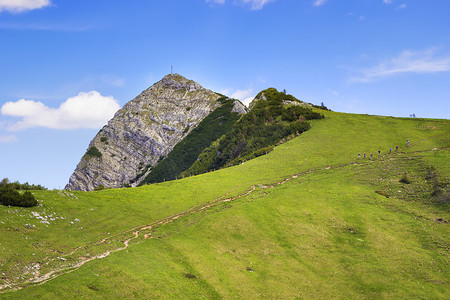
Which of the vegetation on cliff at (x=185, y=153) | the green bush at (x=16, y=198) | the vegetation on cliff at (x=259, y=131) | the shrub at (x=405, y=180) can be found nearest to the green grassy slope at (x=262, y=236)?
the shrub at (x=405, y=180)

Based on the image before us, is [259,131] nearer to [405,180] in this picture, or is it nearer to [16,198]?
[405,180]

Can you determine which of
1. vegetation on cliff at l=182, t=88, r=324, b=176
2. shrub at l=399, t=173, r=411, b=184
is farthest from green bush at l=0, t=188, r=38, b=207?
shrub at l=399, t=173, r=411, b=184

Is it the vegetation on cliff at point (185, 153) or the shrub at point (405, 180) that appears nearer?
the shrub at point (405, 180)

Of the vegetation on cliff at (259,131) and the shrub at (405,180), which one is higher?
the vegetation on cliff at (259,131)

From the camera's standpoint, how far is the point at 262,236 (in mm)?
46469

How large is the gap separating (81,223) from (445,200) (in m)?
54.4

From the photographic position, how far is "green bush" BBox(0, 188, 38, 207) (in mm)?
39781

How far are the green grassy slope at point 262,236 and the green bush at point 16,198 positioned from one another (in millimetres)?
1109

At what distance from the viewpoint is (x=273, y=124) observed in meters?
109

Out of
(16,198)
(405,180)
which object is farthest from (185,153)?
(16,198)

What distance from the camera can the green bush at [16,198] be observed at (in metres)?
39.8

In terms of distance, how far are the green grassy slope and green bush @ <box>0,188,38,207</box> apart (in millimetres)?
1109

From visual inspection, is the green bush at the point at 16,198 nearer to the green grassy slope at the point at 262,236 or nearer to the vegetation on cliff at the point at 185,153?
the green grassy slope at the point at 262,236

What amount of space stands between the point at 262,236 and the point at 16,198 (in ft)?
103
